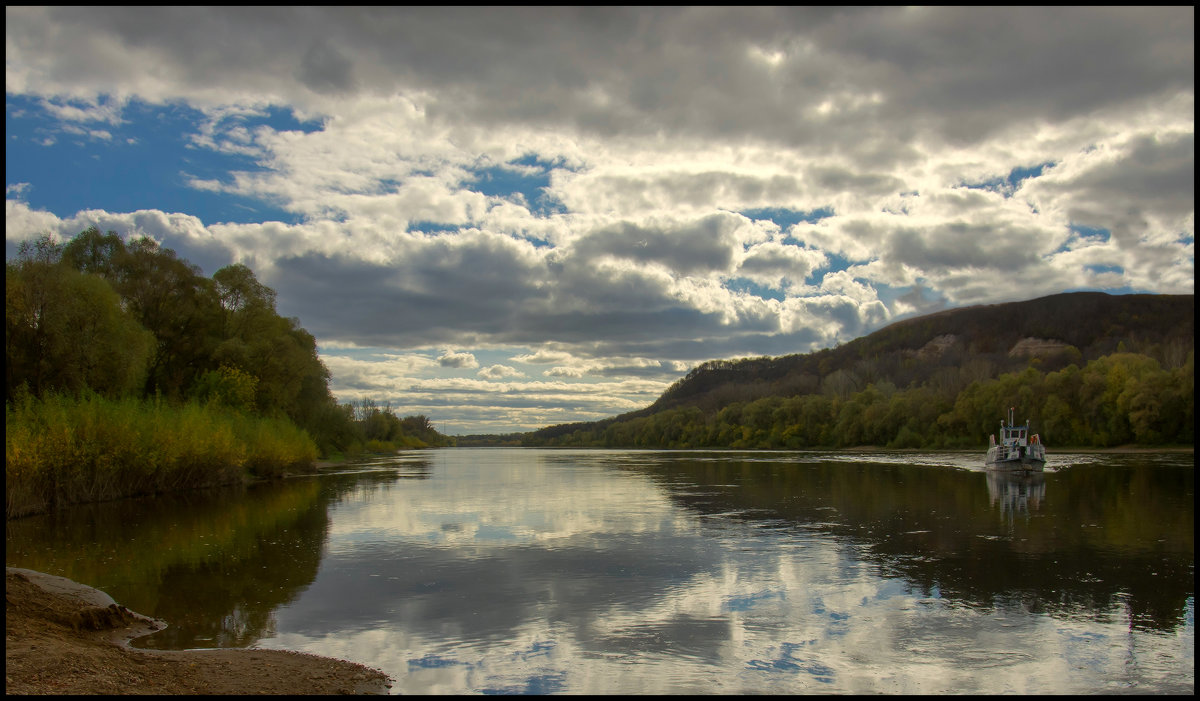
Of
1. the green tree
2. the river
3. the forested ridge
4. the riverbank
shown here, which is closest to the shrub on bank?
the forested ridge

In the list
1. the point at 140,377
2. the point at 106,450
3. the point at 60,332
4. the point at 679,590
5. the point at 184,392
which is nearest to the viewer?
the point at 679,590

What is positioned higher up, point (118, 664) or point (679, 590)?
point (118, 664)

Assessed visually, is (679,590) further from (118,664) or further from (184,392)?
(184,392)

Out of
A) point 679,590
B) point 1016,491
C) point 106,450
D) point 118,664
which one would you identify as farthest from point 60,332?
point 1016,491

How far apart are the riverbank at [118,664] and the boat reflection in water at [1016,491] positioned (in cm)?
2573

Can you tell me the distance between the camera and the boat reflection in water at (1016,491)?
1176 inches

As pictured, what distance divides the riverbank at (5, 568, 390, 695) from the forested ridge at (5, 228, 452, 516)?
19349 millimetres

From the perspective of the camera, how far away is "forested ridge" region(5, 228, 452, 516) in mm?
30672

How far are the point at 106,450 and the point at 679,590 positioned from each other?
28883 mm

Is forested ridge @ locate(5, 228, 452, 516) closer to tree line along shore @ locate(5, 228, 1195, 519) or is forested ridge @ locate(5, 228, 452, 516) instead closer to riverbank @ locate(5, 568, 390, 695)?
tree line along shore @ locate(5, 228, 1195, 519)

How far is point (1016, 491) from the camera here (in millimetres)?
38062

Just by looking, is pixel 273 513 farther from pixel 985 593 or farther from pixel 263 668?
pixel 985 593

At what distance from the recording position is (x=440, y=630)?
12.3 metres

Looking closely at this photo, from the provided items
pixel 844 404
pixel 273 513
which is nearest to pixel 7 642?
pixel 273 513
